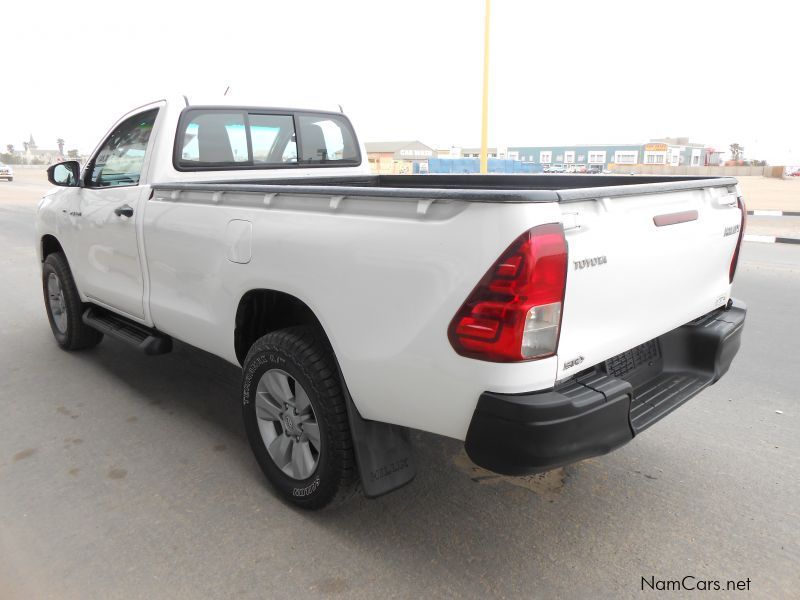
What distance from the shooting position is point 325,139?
4977 millimetres

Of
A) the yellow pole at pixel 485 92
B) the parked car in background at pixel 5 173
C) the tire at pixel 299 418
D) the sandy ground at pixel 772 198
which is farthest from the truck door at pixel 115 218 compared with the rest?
the parked car in background at pixel 5 173

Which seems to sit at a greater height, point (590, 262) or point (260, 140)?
point (260, 140)

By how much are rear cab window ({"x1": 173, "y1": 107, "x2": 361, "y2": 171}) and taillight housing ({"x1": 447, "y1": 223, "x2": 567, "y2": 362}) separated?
2.68 meters

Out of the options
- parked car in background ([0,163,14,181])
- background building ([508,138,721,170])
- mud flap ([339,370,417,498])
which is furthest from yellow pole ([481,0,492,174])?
background building ([508,138,721,170])

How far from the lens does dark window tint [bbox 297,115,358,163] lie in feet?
15.7

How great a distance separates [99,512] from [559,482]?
2.17 metres

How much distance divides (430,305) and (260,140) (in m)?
2.74

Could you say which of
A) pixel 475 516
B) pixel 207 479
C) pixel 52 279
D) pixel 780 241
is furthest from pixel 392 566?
pixel 780 241

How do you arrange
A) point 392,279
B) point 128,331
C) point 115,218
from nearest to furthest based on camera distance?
point 392,279, point 115,218, point 128,331

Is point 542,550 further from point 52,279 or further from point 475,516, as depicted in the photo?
point 52,279

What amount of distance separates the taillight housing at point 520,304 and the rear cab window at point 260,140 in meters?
2.68

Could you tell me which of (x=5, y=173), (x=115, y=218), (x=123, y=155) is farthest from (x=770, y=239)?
(x=5, y=173)

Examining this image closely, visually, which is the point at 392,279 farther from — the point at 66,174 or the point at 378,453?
the point at 66,174

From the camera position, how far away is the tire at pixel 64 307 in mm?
5094
